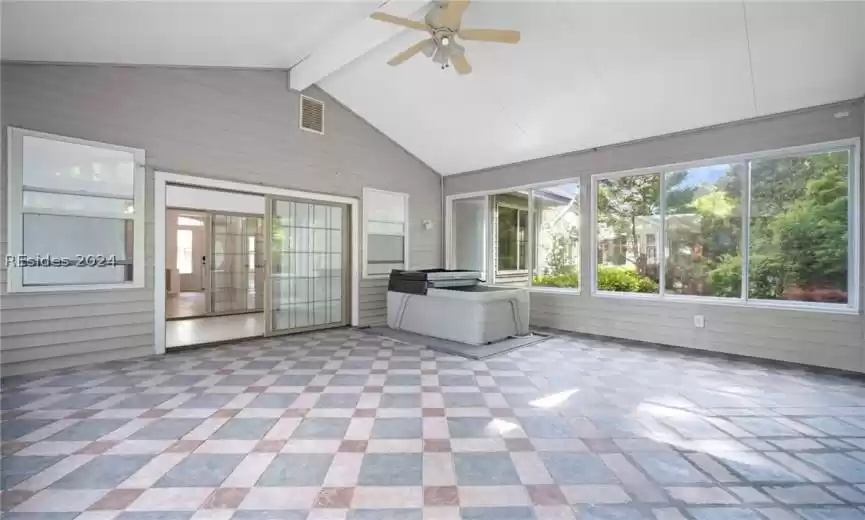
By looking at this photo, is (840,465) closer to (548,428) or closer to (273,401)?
(548,428)

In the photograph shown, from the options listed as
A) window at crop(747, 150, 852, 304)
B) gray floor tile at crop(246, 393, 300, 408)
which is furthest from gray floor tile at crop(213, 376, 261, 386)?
window at crop(747, 150, 852, 304)

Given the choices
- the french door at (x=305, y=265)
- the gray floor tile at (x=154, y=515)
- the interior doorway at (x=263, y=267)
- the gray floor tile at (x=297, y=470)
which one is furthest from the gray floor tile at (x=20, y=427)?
the french door at (x=305, y=265)

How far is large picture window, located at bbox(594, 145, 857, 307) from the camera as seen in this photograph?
407 cm

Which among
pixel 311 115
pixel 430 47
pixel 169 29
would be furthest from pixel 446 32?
pixel 311 115

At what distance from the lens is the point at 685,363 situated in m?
4.26

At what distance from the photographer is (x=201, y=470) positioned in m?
2.04

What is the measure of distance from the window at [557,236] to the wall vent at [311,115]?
3.64 metres

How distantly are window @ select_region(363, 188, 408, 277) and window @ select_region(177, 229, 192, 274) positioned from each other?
587 centimetres

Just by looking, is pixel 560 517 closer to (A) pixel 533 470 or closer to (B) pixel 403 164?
(A) pixel 533 470

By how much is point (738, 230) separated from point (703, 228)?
1.18ft

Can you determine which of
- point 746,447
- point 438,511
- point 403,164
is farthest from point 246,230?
point 746,447

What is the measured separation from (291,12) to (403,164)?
3.35 meters

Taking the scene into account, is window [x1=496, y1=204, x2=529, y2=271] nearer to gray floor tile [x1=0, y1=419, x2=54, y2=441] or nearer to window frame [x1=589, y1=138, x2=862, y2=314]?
window frame [x1=589, y1=138, x2=862, y2=314]

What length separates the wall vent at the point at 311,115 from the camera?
5.64 metres
